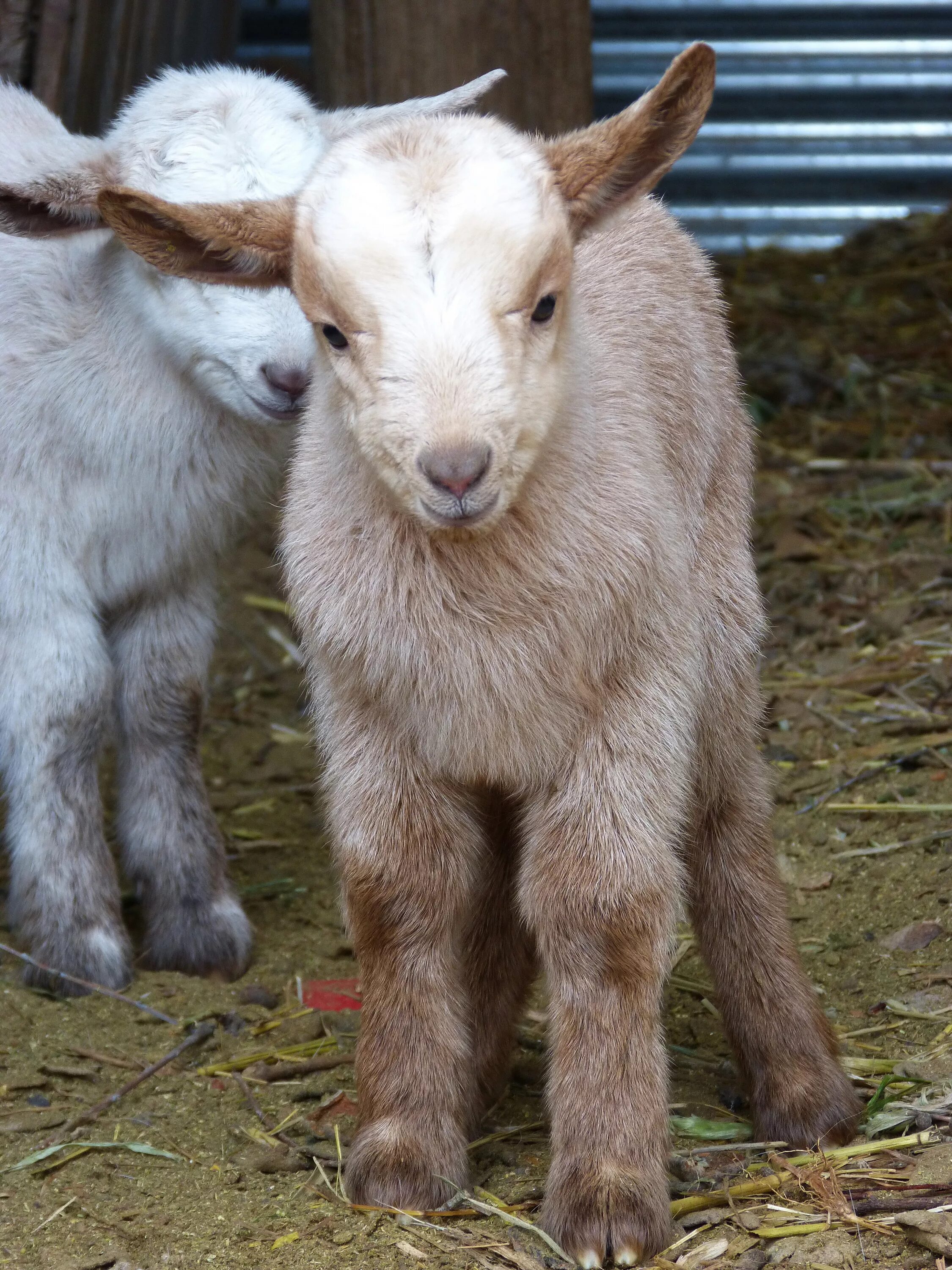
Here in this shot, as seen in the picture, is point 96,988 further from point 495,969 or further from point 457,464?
point 457,464

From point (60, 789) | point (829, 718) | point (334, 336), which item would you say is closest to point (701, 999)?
point (829, 718)

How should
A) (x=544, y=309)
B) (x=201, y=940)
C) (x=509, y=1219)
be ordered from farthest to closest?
(x=201, y=940) < (x=509, y=1219) < (x=544, y=309)

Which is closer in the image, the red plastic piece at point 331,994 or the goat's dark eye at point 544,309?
the goat's dark eye at point 544,309

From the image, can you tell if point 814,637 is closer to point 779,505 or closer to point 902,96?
point 779,505

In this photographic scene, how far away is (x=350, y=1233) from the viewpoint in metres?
3.35

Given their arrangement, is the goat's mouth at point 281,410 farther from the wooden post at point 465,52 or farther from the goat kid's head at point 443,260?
the wooden post at point 465,52

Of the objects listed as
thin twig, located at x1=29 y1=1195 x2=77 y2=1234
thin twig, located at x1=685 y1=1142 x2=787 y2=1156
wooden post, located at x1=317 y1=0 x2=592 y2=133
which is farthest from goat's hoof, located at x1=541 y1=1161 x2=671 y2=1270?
wooden post, located at x1=317 y1=0 x2=592 y2=133

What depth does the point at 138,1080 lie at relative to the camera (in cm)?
409

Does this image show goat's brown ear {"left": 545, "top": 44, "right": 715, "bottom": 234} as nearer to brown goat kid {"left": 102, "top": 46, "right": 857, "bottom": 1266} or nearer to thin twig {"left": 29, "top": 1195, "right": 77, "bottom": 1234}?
brown goat kid {"left": 102, "top": 46, "right": 857, "bottom": 1266}

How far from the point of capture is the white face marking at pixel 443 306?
2828mm

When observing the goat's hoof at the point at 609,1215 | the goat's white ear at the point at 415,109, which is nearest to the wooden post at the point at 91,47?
the goat's white ear at the point at 415,109

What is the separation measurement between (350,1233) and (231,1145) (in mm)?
586

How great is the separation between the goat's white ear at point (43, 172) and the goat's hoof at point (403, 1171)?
7.11 ft

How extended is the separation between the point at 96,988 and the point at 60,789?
562 mm
